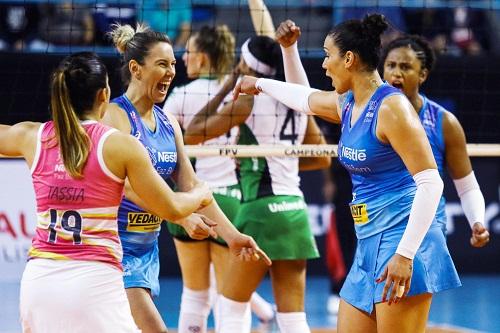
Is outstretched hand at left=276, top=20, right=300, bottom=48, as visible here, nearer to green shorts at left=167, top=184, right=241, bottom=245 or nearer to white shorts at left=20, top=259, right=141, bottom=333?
green shorts at left=167, top=184, right=241, bottom=245

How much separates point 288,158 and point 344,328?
1962 mm

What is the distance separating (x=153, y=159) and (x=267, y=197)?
1542 mm

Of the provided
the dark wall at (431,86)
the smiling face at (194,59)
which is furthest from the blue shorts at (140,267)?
the dark wall at (431,86)

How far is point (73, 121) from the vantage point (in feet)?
12.9

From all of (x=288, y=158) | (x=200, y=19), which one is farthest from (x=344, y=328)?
(x=200, y=19)

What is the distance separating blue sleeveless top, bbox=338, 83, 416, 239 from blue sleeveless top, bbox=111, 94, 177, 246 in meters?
0.87

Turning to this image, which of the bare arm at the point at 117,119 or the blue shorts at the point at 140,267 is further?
the blue shorts at the point at 140,267

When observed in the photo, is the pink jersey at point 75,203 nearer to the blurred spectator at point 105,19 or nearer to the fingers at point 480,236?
the fingers at point 480,236

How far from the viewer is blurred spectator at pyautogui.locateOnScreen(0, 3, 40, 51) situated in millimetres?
11186

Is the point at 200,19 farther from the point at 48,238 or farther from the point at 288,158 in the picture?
the point at 48,238

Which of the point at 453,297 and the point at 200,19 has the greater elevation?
the point at 200,19

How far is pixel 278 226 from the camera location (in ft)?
20.4

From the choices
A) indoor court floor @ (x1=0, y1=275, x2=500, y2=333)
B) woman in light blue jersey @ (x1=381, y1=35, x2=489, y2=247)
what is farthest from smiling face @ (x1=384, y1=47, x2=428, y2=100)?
indoor court floor @ (x1=0, y1=275, x2=500, y2=333)

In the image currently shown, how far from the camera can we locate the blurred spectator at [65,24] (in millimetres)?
11109
